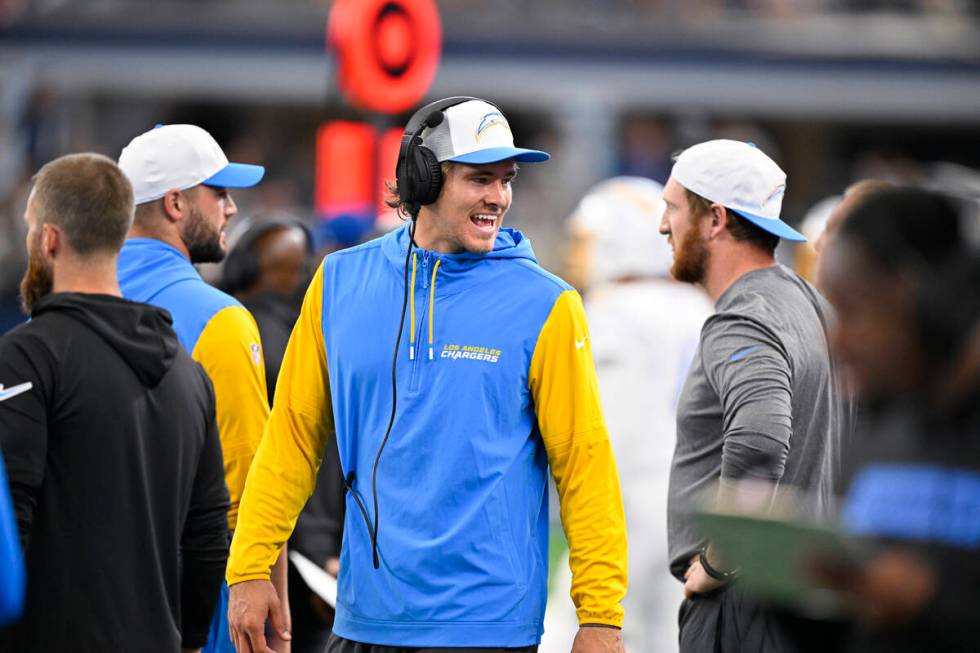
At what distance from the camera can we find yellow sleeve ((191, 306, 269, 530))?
4.58 meters

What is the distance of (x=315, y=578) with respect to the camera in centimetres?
562

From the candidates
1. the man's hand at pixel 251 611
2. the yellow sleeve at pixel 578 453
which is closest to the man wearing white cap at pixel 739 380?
the yellow sleeve at pixel 578 453

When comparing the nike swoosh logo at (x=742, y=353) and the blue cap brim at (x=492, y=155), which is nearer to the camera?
the blue cap brim at (x=492, y=155)

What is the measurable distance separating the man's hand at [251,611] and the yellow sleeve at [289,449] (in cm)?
4

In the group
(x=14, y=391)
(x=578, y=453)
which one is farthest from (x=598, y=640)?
(x=14, y=391)

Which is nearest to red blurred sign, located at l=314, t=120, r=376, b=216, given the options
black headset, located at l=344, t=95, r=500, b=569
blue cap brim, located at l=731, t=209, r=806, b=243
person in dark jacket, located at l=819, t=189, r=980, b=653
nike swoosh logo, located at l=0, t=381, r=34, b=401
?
blue cap brim, located at l=731, t=209, r=806, b=243

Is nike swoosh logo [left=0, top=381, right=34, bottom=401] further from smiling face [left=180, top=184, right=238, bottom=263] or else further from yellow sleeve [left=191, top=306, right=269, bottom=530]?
smiling face [left=180, top=184, right=238, bottom=263]

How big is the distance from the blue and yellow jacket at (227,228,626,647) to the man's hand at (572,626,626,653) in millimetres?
24

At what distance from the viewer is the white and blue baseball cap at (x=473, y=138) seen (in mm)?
4039

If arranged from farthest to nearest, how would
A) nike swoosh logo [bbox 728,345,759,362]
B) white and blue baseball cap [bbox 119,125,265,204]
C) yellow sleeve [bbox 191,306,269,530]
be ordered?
1. white and blue baseball cap [bbox 119,125,265,204]
2. yellow sleeve [bbox 191,306,269,530]
3. nike swoosh logo [bbox 728,345,759,362]

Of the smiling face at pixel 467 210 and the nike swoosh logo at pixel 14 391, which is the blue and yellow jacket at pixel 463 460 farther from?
the nike swoosh logo at pixel 14 391

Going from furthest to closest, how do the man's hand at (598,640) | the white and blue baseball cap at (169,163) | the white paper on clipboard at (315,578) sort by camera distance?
the white paper on clipboard at (315,578)
the white and blue baseball cap at (169,163)
the man's hand at (598,640)

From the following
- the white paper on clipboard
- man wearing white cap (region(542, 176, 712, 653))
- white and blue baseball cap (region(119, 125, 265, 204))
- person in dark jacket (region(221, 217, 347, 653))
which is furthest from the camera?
man wearing white cap (region(542, 176, 712, 653))

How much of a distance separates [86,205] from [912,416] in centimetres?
234
